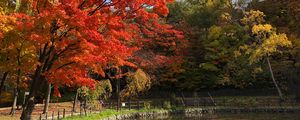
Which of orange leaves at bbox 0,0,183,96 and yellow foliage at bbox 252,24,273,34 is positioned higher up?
yellow foliage at bbox 252,24,273,34

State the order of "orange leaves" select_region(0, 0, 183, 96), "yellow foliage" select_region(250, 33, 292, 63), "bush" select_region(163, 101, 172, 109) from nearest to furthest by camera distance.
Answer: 1. "orange leaves" select_region(0, 0, 183, 96)
2. "yellow foliage" select_region(250, 33, 292, 63)
3. "bush" select_region(163, 101, 172, 109)

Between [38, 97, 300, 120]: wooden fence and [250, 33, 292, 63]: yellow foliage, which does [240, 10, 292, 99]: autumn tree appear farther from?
[38, 97, 300, 120]: wooden fence

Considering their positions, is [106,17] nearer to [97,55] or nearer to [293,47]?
[97,55]

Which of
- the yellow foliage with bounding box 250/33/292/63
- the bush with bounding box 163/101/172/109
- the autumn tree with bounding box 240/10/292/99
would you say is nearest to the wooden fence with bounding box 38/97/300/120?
the bush with bounding box 163/101/172/109

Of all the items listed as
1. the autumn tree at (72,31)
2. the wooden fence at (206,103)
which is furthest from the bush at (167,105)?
the autumn tree at (72,31)

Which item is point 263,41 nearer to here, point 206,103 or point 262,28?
point 262,28

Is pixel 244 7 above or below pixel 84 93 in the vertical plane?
above

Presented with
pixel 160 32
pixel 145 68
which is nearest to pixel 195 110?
pixel 145 68

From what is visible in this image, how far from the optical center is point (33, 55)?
1969 centimetres

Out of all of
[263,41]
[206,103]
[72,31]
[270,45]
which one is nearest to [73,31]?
[72,31]

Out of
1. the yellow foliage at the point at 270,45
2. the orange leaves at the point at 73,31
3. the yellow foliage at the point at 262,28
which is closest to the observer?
the orange leaves at the point at 73,31

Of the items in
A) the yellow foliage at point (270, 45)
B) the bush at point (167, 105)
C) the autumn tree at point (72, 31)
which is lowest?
the bush at point (167, 105)

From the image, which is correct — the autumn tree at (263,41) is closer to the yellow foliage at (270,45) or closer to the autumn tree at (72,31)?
the yellow foliage at (270,45)

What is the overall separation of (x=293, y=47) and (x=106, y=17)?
22283 millimetres
